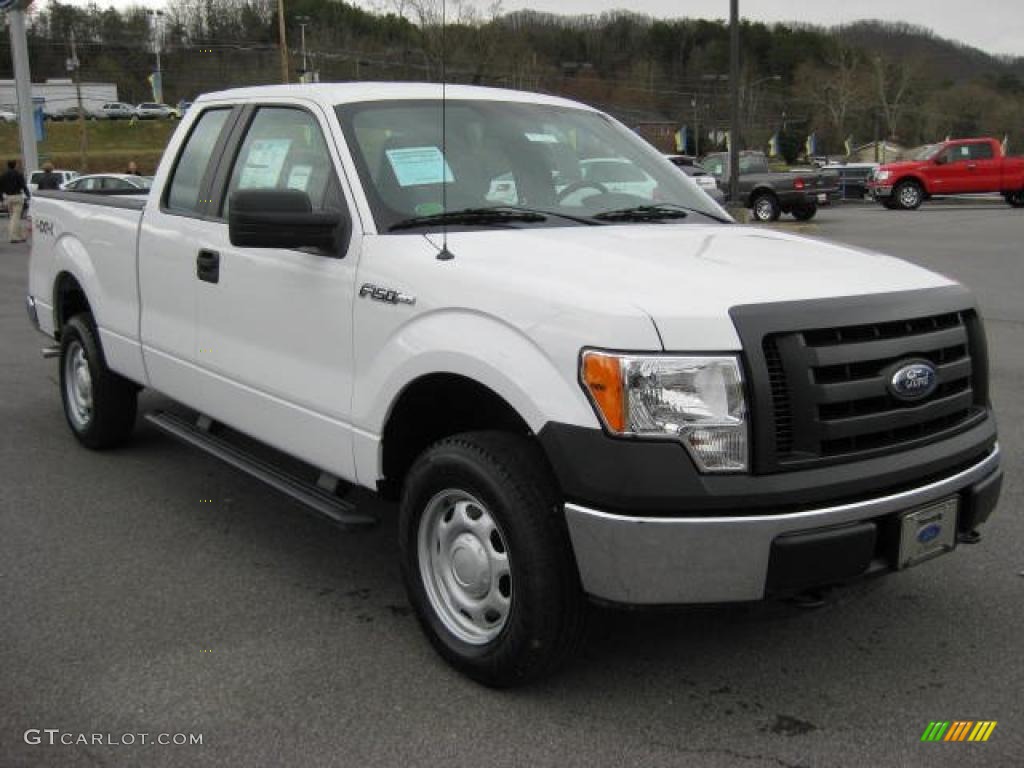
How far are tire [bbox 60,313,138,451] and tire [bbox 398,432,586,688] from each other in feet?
10.0

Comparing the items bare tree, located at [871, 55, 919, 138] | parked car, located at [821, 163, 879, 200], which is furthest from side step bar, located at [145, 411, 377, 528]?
bare tree, located at [871, 55, 919, 138]

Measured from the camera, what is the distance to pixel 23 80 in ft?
77.6

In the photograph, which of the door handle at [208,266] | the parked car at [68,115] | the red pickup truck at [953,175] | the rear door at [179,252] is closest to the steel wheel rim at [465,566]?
the door handle at [208,266]

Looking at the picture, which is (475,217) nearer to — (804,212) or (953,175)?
(804,212)

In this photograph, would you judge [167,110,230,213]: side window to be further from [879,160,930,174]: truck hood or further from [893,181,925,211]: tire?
[893,181,925,211]: tire

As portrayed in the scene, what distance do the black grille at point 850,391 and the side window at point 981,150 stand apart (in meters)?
31.1

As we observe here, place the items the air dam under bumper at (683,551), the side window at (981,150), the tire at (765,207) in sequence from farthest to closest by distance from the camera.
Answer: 1. the side window at (981,150)
2. the tire at (765,207)
3. the air dam under bumper at (683,551)

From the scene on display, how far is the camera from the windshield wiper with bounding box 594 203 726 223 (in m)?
4.03

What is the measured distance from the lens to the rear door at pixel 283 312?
378cm

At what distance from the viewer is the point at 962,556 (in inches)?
172

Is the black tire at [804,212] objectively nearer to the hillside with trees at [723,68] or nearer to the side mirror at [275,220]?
the side mirror at [275,220]

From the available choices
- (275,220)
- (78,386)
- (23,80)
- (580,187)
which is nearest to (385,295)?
(275,220)

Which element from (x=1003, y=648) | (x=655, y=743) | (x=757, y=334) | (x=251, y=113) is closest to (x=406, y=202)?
(x=251, y=113)

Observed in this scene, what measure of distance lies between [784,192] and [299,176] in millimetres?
24935
